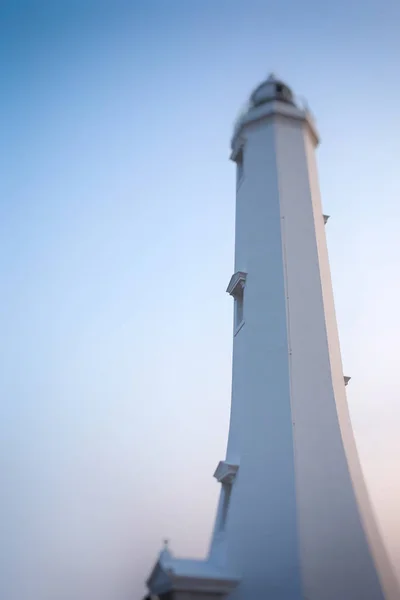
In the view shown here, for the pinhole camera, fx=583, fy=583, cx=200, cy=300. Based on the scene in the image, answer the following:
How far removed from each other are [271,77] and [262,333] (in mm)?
9018

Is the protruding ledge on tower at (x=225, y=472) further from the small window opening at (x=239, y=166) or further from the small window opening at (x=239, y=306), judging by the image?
the small window opening at (x=239, y=166)

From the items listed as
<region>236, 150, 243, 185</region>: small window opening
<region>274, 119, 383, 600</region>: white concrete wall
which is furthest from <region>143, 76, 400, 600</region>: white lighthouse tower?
<region>236, 150, 243, 185</region>: small window opening

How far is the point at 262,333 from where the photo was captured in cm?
1305

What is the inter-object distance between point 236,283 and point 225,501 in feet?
16.6

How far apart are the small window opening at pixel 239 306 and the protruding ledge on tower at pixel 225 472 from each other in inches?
135

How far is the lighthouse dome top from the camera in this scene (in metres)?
17.0

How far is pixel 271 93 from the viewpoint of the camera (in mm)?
17094

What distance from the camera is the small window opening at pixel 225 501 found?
12.3 m

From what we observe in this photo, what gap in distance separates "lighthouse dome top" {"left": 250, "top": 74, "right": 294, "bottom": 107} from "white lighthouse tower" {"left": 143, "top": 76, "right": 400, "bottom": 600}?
1.14 metres

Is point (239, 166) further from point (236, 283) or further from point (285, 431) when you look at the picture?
point (285, 431)

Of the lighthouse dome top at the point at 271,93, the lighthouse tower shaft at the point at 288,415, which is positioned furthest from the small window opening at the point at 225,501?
the lighthouse dome top at the point at 271,93

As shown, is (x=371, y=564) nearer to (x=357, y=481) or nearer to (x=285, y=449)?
(x=357, y=481)

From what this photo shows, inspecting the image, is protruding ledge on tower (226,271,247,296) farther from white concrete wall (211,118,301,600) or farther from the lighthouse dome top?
the lighthouse dome top

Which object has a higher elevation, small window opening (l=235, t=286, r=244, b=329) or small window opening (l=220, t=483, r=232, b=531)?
small window opening (l=235, t=286, r=244, b=329)
